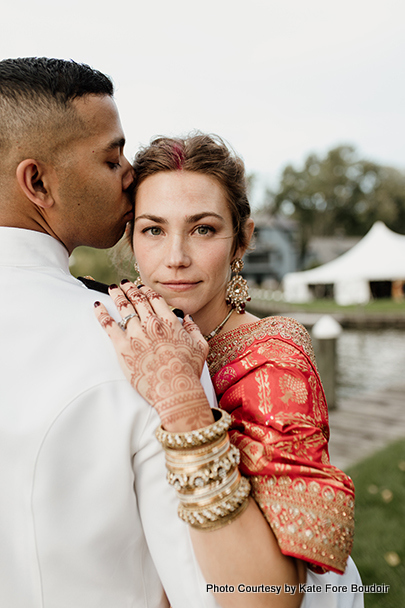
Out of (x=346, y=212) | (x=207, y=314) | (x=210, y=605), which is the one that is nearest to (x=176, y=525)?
(x=210, y=605)

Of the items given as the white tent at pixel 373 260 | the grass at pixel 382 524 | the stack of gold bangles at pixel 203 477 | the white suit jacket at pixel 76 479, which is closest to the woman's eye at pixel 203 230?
the white suit jacket at pixel 76 479

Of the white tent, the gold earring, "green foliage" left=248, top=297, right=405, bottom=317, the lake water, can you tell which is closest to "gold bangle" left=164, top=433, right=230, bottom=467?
the gold earring

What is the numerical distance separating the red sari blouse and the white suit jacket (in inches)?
9.9

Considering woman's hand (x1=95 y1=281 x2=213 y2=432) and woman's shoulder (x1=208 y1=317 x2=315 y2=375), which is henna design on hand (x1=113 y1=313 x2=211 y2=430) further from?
woman's shoulder (x1=208 y1=317 x2=315 y2=375)

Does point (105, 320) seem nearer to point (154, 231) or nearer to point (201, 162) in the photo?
point (154, 231)

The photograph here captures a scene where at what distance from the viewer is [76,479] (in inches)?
44.9

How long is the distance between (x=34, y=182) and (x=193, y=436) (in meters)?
0.87

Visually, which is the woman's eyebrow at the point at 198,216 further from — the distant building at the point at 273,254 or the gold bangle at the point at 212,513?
the distant building at the point at 273,254

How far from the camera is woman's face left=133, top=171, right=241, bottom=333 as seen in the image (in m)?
1.89

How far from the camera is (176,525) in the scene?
1164 millimetres

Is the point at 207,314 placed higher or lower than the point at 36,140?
lower

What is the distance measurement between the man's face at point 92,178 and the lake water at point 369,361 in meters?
7.42

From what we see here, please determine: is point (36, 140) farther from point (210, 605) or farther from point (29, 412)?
point (210, 605)

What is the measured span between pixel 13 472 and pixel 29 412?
0.15m
